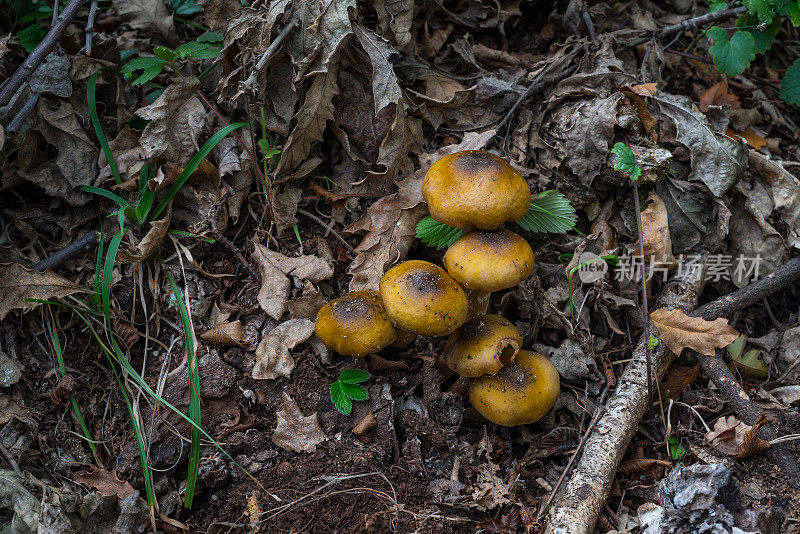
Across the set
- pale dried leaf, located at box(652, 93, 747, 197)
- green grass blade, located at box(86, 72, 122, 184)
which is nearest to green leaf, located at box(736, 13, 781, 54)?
pale dried leaf, located at box(652, 93, 747, 197)

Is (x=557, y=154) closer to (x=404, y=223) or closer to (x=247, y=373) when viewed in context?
(x=404, y=223)

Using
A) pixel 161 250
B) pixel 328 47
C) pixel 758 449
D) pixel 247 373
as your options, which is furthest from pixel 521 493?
pixel 328 47

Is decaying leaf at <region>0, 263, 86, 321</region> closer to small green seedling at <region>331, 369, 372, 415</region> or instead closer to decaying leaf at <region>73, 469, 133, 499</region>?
decaying leaf at <region>73, 469, 133, 499</region>

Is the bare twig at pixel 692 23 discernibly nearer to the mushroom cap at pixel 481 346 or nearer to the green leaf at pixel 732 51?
the green leaf at pixel 732 51

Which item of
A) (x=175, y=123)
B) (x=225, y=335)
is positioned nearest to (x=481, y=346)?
(x=225, y=335)

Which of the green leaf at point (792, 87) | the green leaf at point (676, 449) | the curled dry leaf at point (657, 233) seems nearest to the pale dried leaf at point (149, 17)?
the curled dry leaf at point (657, 233)

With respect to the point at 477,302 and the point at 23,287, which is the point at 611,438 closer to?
the point at 477,302
